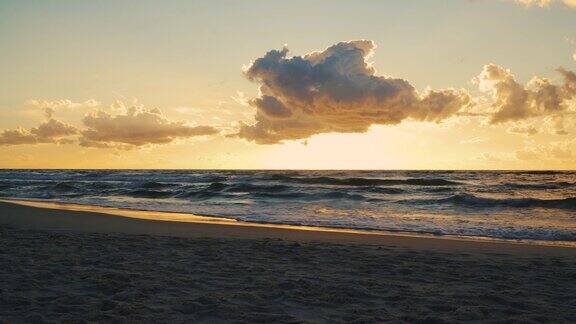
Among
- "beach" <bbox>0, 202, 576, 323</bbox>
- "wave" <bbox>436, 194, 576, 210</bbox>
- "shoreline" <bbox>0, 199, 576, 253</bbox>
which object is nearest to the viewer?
"beach" <bbox>0, 202, 576, 323</bbox>

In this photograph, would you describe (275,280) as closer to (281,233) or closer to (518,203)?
(281,233)

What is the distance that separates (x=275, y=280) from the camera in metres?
6.36

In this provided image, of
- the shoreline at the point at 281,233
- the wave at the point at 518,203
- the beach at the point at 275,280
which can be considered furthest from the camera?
the wave at the point at 518,203

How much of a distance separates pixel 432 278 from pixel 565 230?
376 inches

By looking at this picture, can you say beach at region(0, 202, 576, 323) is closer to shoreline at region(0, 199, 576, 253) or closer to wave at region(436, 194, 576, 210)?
shoreline at region(0, 199, 576, 253)

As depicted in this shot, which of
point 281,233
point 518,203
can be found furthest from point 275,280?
point 518,203

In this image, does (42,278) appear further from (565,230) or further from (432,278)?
(565,230)

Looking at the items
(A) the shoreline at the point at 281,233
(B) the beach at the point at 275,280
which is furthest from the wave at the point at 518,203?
(B) the beach at the point at 275,280

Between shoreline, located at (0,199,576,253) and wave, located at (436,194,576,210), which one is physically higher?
wave, located at (436,194,576,210)

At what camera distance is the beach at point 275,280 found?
4941mm

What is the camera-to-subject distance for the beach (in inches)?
195

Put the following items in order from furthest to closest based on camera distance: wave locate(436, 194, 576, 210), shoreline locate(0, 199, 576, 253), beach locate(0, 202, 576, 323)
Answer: wave locate(436, 194, 576, 210) < shoreline locate(0, 199, 576, 253) < beach locate(0, 202, 576, 323)

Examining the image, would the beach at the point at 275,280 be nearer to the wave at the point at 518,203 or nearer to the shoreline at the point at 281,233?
the shoreline at the point at 281,233

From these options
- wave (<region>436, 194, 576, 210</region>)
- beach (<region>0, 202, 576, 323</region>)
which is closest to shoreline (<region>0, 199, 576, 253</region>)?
beach (<region>0, 202, 576, 323</region>)
